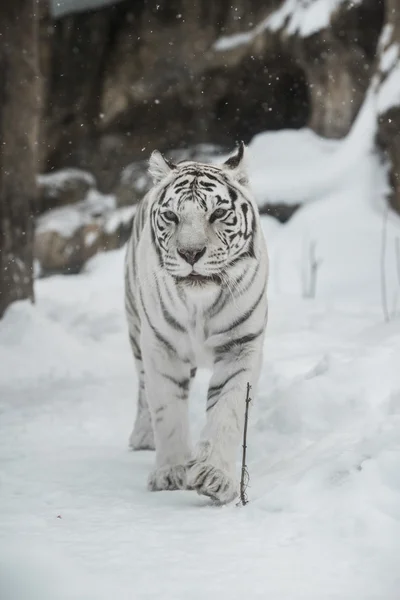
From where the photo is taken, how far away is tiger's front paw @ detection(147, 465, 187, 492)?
9.98 ft

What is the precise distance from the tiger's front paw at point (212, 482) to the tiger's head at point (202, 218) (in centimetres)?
59

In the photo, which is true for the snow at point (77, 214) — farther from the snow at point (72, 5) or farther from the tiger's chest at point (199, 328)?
the tiger's chest at point (199, 328)

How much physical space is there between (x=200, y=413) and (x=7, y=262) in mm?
2567

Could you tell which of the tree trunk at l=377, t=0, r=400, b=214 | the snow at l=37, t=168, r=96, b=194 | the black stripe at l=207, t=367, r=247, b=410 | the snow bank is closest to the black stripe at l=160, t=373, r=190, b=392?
the black stripe at l=207, t=367, r=247, b=410

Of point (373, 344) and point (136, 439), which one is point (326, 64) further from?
point (136, 439)

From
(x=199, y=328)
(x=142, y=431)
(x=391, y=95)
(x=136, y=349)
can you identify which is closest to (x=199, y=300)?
(x=199, y=328)

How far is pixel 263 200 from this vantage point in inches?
396

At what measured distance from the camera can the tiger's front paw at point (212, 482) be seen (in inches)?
107

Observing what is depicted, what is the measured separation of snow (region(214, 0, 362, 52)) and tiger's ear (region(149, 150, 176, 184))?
7686 mm

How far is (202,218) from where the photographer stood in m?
2.92

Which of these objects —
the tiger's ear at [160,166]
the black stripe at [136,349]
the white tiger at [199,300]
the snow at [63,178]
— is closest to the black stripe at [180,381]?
the white tiger at [199,300]

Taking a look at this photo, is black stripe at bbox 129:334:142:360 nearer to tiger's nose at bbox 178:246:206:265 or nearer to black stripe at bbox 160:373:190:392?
black stripe at bbox 160:373:190:392

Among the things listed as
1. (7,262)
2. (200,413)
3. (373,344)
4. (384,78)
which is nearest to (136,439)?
(200,413)

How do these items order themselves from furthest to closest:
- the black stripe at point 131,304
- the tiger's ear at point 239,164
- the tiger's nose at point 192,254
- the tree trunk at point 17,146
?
the tree trunk at point 17,146 < the black stripe at point 131,304 < the tiger's ear at point 239,164 < the tiger's nose at point 192,254
